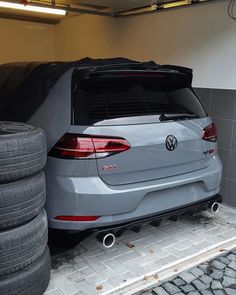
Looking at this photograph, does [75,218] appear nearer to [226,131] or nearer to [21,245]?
[21,245]

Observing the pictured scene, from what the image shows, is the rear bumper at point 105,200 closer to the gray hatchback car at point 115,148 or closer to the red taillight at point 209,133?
the gray hatchback car at point 115,148

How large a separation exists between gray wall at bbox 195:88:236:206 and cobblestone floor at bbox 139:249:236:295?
4.86 ft

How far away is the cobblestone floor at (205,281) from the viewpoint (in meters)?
2.68

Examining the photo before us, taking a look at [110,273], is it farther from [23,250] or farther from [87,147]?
[87,147]

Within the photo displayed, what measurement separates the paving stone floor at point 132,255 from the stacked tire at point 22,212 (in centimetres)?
37

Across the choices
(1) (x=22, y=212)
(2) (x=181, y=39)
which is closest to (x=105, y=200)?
(1) (x=22, y=212)

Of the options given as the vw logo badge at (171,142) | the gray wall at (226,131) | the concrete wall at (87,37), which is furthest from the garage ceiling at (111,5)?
the vw logo badge at (171,142)

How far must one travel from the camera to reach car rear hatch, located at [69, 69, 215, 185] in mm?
2740

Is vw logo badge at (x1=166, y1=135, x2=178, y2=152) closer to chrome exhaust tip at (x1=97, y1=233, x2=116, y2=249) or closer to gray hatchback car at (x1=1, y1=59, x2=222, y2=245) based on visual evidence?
gray hatchback car at (x1=1, y1=59, x2=222, y2=245)

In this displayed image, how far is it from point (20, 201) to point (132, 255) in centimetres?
133

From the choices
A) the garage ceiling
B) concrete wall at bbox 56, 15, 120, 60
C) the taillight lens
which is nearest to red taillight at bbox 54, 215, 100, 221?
the taillight lens

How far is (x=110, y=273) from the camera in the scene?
2.88 meters

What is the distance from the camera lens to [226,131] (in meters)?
4.47

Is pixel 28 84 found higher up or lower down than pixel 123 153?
higher up
